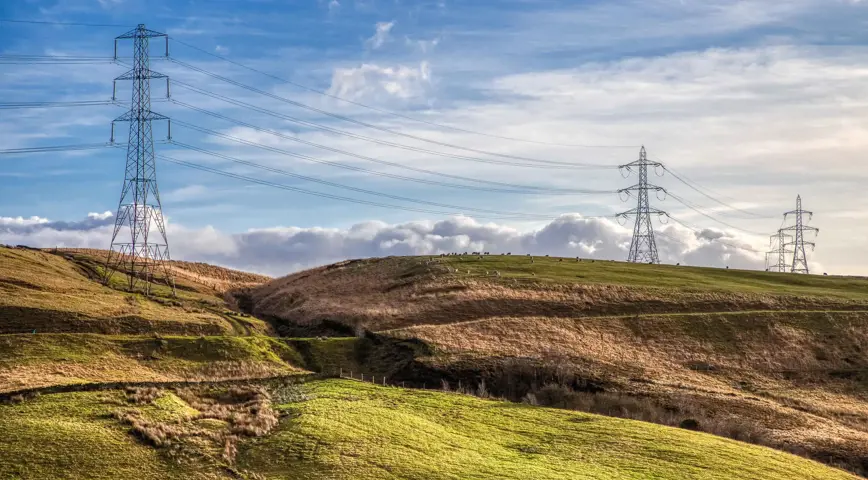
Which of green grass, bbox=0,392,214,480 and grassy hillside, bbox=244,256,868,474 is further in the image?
grassy hillside, bbox=244,256,868,474

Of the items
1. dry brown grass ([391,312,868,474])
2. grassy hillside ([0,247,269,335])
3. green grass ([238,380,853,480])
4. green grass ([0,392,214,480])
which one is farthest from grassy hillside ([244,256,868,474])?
green grass ([0,392,214,480])

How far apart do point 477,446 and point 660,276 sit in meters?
86.8

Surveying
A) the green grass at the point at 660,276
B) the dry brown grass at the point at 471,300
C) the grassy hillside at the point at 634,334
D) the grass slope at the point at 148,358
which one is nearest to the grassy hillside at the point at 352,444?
the grassy hillside at the point at 634,334

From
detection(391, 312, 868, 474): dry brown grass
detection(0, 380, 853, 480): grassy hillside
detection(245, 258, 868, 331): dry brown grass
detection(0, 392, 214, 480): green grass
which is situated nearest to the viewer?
detection(0, 392, 214, 480): green grass

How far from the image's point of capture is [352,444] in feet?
136

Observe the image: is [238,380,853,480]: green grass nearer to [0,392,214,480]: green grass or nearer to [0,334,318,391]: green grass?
[0,392,214,480]: green grass

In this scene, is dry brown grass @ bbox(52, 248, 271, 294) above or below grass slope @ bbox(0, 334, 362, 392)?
above

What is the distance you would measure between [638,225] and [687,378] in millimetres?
58677

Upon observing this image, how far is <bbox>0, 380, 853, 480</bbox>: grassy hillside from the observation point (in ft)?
124

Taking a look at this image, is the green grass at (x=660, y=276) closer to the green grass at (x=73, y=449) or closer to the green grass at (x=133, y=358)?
the green grass at (x=133, y=358)

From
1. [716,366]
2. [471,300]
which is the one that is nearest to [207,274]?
[471,300]

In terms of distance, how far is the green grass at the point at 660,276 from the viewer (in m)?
115

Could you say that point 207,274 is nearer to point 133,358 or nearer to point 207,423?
point 133,358

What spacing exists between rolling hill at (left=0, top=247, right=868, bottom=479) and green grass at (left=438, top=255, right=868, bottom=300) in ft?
3.21
